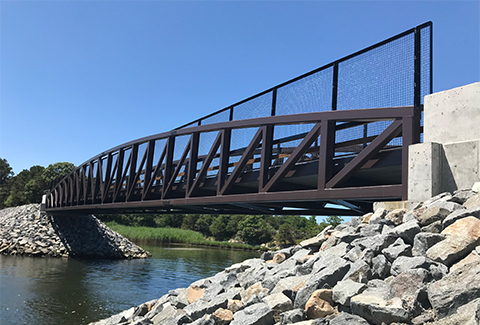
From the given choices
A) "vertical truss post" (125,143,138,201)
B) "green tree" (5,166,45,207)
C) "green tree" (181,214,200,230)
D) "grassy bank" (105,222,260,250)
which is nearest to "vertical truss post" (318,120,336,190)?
"vertical truss post" (125,143,138,201)

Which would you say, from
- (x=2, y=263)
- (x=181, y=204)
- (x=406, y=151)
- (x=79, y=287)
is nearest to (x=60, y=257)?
(x=2, y=263)

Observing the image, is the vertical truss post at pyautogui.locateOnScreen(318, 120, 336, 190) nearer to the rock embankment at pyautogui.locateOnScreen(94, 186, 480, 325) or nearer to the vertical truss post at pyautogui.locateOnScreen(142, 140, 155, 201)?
the rock embankment at pyautogui.locateOnScreen(94, 186, 480, 325)

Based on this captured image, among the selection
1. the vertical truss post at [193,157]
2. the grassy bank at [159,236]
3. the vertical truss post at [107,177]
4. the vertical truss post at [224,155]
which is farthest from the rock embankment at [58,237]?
the vertical truss post at [224,155]

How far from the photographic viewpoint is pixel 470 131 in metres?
8.27

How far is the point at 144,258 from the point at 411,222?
35906 mm

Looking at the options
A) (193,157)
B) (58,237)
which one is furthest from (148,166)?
(58,237)

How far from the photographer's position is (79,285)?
2316cm

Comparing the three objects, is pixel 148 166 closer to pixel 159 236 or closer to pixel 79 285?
pixel 79 285

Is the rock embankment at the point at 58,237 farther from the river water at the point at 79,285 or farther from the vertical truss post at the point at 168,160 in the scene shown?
the vertical truss post at the point at 168,160

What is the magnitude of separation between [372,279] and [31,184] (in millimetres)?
87559

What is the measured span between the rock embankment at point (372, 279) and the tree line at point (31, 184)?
7619cm

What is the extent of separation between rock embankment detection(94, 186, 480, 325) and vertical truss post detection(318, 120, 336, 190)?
2203 mm

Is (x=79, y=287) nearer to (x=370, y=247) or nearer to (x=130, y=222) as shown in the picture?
(x=370, y=247)

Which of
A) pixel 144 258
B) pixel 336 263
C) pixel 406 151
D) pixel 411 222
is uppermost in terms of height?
pixel 406 151
